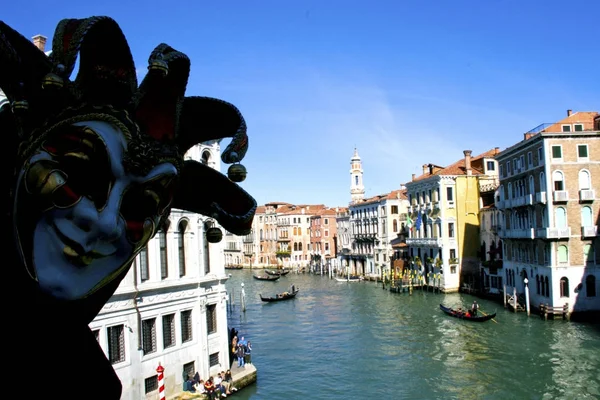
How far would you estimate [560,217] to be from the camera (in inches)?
1008

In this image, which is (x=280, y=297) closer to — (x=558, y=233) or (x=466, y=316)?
(x=466, y=316)

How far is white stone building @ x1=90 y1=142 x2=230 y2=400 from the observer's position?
1148 cm

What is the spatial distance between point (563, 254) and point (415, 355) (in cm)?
1001

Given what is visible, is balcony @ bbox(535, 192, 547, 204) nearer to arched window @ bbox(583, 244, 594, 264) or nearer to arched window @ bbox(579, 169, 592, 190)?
arched window @ bbox(579, 169, 592, 190)

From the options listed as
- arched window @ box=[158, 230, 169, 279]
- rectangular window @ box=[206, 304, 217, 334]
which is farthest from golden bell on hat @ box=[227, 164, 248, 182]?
rectangular window @ box=[206, 304, 217, 334]

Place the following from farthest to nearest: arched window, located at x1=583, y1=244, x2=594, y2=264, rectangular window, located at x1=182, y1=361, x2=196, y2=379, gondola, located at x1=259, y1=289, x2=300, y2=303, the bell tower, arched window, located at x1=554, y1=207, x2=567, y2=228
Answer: the bell tower < gondola, located at x1=259, y1=289, x2=300, y2=303 < arched window, located at x1=554, y1=207, x2=567, y2=228 < arched window, located at x1=583, y1=244, x2=594, y2=264 < rectangular window, located at x1=182, y1=361, x2=196, y2=379

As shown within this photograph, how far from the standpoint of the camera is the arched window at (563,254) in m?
25.3

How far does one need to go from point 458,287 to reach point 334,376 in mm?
22845

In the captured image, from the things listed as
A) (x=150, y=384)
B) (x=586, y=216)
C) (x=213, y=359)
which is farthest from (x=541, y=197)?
(x=150, y=384)

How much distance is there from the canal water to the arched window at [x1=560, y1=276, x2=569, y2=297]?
1.37 metres

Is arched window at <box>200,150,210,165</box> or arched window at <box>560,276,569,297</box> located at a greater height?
arched window at <box>200,150,210,165</box>

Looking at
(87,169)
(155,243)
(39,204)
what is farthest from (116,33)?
(155,243)

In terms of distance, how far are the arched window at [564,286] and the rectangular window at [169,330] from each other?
18.4 meters

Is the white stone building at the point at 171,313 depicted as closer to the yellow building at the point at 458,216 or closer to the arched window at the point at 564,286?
the arched window at the point at 564,286
